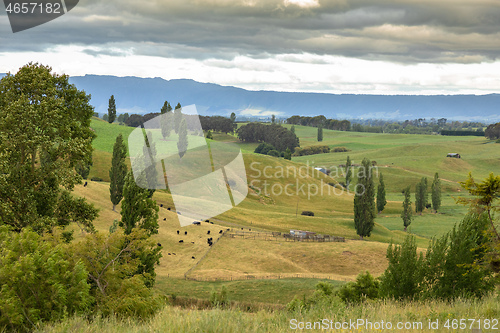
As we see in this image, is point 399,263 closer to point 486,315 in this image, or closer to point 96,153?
point 486,315

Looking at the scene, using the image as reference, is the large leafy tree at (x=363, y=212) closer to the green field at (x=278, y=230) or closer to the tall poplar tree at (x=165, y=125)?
the green field at (x=278, y=230)

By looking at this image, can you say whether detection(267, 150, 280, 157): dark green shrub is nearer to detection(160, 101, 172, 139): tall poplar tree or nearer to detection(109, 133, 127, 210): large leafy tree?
detection(160, 101, 172, 139): tall poplar tree

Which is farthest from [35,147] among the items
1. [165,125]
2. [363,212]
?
[165,125]

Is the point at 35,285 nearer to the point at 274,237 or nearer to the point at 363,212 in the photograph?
the point at 274,237

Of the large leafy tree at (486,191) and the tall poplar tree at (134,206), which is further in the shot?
the tall poplar tree at (134,206)

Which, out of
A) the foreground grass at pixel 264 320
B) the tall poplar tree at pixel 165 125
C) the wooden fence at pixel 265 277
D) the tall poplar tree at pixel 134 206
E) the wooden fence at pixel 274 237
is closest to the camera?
the foreground grass at pixel 264 320

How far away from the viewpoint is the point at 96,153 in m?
99.8

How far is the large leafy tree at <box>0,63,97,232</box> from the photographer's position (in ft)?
65.0

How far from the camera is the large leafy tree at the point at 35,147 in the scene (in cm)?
1980

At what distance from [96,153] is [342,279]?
248 ft

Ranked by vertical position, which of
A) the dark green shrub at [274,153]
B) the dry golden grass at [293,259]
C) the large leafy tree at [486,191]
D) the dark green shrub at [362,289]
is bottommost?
the dry golden grass at [293,259]

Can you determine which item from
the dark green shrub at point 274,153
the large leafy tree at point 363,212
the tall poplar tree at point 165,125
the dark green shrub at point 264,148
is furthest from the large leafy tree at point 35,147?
the dark green shrub at point 264,148

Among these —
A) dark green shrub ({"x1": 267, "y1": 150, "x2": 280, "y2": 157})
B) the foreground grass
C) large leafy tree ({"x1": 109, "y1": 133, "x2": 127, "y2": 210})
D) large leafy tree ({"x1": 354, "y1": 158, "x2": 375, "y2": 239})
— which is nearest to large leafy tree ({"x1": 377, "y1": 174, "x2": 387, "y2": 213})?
large leafy tree ({"x1": 354, "y1": 158, "x2": 375, "y2": 239})

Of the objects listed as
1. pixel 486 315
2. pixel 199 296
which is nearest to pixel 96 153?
pixel 199 296
